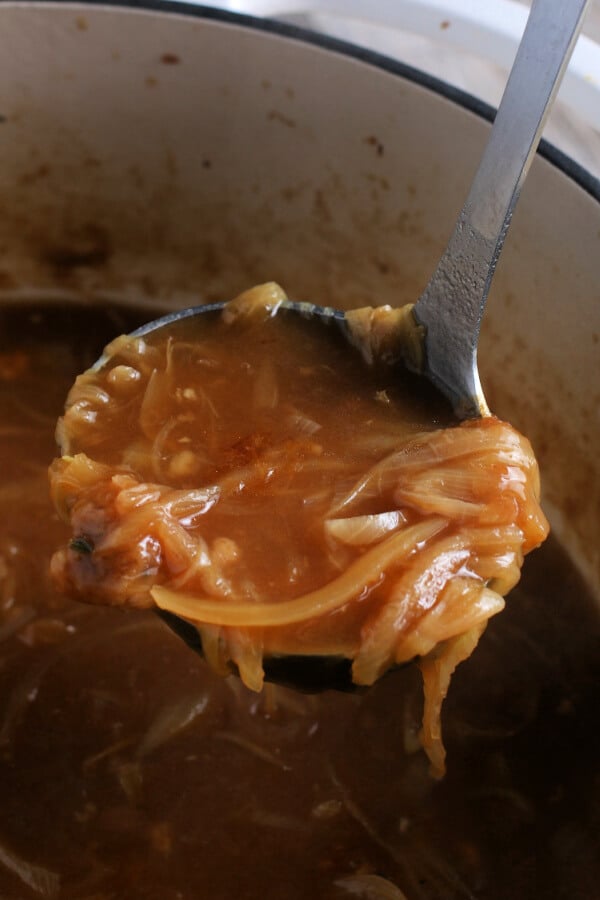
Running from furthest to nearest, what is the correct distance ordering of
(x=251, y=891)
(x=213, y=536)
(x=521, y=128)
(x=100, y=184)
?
(x=100, y=184) < (x=251, y=891) < (x=521, y=128) < (x=213, y=536)

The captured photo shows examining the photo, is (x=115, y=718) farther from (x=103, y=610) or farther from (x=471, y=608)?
(x=471, y=608)

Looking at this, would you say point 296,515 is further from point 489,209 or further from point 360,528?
point 489,209

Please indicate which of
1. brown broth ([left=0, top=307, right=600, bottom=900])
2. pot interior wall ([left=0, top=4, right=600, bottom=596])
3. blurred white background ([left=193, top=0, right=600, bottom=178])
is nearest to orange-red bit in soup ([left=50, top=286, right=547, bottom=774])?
brown broth ([left=0, top=307, right=600, bottom=900])

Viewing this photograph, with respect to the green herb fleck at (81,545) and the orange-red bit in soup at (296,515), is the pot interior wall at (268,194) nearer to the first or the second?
the orange-red bit in soup at (296,515)

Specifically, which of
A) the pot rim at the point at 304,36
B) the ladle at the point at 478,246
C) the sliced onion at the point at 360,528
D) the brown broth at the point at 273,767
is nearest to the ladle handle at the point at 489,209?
the ladle at the point at 478,246

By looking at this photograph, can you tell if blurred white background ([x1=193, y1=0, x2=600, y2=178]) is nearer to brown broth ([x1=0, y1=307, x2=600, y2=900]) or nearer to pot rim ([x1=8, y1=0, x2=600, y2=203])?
pot rim ([x1=8, y1=0, x2=600, y2=203])

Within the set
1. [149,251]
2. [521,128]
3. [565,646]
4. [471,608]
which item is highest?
[521,128]

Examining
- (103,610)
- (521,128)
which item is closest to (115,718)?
(103,610)
